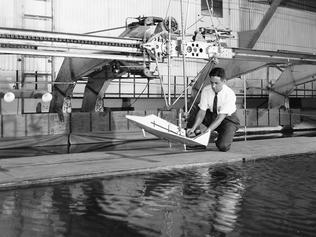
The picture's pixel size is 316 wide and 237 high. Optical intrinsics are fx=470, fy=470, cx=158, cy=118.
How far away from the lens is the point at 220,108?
9.46 m

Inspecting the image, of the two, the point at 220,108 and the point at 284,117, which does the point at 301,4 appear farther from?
the point at 220,108

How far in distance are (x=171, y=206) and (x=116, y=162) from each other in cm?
294

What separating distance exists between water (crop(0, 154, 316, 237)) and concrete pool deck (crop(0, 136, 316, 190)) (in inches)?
10.3

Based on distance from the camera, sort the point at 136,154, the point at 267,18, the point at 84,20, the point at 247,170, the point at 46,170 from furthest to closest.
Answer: the point at 267,18
the point at 84,20
the point at 136,154
the point at 247,170
the point at 46,170

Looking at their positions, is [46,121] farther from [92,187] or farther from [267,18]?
[267,18]

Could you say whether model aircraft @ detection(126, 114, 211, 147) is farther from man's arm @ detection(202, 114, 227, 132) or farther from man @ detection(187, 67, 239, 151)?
man @ detection(187, 67, 239, 151)

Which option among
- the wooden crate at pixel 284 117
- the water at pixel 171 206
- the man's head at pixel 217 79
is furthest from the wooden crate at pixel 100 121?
the wooden crate at pixel 284 117

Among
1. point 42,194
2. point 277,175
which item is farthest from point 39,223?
point 277,175

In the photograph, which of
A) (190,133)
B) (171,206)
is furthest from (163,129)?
(171,206)

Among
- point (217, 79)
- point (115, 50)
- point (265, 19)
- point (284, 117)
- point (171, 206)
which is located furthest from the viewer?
point (265, 19)

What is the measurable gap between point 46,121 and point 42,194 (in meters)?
8.78

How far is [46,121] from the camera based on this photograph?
14516 mm

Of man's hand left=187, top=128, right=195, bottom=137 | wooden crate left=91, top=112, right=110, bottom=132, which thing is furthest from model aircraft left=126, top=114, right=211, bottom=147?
wooden crate left=91, top=112, right=110, bottom=132

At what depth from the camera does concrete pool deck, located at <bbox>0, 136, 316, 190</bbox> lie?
6.84m
